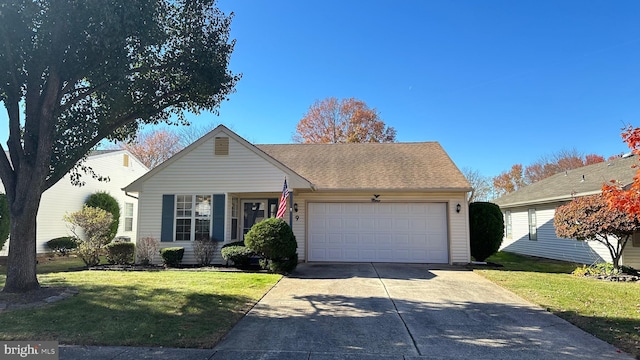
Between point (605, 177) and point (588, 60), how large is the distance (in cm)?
445

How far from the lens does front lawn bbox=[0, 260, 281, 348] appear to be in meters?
4.82

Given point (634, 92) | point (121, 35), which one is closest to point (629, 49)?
point (634, 92)

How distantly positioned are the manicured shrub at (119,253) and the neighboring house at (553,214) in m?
15.9

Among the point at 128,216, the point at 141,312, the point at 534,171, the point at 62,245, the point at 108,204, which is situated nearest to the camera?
the point at 141,312

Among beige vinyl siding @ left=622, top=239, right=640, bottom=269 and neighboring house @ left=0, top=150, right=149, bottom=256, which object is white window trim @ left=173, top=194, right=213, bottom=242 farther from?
beige vinyl siding @ left=622, top=239, right=640, bottom=269

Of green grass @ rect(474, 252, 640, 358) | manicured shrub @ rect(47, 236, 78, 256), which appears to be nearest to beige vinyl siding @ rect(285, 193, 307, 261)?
green grass @ rect(474, 252, 640, 358)

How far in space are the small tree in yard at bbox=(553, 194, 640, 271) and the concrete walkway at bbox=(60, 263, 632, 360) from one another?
166 inches

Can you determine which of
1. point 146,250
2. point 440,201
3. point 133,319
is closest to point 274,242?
point 133,319

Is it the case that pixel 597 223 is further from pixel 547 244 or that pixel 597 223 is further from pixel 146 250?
pixel 146 250

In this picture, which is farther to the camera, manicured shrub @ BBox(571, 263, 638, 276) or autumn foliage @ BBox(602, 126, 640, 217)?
manicured shrub @ BBox(571, 263, 638, 276)

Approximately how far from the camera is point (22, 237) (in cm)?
697

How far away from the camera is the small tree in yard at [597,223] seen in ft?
32.1

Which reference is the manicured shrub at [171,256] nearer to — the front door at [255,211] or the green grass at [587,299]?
the front door at [255,211]

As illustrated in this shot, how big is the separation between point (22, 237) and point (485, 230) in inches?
526
